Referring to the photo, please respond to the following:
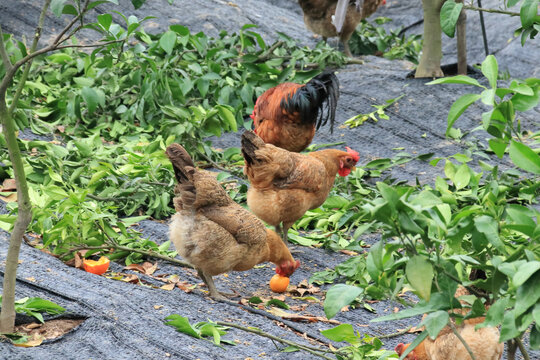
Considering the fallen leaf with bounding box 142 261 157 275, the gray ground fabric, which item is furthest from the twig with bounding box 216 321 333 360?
the fallen leaf with bounding box 142 261 157 275

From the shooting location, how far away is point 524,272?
1409mm

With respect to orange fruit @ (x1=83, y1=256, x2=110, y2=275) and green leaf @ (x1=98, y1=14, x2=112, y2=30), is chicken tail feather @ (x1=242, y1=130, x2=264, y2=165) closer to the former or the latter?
orange fruit @ (x1=83, y1=256, x2=110, y2=275)

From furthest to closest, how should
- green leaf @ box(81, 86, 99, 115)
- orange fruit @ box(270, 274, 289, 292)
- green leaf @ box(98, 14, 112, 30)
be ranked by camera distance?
1. green leaf @ box(81, 86, 99, 115)
2. orange fruit @ box(270, 274, 289, 292)
3. green leaf @ box(98, 14, 112, 30)

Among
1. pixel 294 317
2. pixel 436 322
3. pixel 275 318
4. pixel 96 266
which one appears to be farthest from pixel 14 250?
pixel 436 322

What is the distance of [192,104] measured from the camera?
651 cm

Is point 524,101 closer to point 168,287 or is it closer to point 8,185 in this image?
point 168,287

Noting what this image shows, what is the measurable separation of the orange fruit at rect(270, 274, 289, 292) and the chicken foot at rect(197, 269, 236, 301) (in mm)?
318

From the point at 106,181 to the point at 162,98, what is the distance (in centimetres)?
170

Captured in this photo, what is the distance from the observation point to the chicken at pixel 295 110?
205 inches

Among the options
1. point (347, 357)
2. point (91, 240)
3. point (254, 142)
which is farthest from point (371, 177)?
point (347, 357)

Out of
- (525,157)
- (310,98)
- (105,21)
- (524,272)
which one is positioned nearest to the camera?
(524,272)

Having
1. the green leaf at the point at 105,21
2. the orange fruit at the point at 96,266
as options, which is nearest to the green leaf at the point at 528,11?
the green leaf at the point at 105,21

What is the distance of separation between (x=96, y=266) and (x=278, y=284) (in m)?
1.06

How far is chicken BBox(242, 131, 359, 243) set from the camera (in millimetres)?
4371
